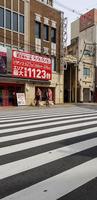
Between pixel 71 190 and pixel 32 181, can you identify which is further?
pixel 32 181

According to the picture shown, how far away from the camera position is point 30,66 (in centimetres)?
3419

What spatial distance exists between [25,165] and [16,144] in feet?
7.23

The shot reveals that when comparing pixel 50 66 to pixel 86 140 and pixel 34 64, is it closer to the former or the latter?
pixel 34 64

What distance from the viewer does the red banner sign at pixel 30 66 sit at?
32031mm

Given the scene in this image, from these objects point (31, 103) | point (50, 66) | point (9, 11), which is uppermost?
point (9, 11)

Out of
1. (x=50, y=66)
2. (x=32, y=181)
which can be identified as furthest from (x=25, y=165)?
(x=50, y=66)

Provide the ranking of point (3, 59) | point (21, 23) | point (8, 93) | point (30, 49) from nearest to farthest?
point (3, 59) < point (8, 93) < point (21, 23) < point (30, 49)

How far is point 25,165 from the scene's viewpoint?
238 inches

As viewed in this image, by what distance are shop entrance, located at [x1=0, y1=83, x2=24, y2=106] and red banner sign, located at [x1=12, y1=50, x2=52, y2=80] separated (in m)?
1.28

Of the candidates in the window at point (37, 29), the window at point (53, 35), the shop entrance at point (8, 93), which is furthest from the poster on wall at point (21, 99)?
the window at point (53, 35)

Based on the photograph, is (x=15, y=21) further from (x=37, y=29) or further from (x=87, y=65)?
(x=87, y=65)

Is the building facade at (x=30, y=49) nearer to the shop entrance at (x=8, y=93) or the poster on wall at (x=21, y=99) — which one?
the shop entrance at (x=8, y=93)

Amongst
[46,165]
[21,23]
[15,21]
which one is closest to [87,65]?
[21,23]

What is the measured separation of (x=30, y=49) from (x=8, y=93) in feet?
18.4
